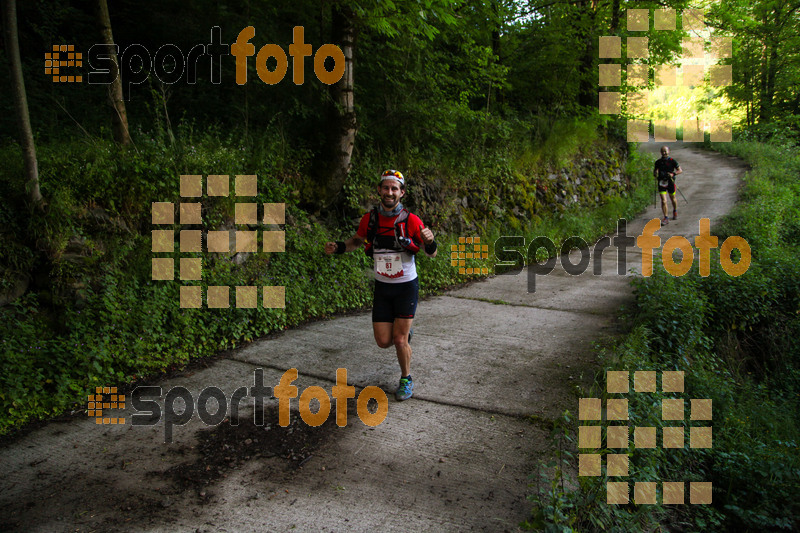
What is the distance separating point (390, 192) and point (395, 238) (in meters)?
0.41

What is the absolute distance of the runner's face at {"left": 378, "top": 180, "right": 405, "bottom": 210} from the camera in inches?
173

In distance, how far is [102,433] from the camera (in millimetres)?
3943

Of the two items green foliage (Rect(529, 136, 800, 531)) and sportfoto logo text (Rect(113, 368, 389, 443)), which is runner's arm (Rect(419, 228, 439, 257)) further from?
green foliage (Rect(529, 136, 800, 531))

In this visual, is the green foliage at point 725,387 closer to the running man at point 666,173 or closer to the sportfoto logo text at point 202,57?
the running man at point 666,173

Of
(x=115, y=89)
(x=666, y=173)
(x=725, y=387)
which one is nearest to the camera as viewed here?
(x=725, y=387)

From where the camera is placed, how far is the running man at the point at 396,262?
14.5 ft

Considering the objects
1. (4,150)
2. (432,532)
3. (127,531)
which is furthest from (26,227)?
(432,532)

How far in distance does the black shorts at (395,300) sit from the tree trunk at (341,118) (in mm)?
3939

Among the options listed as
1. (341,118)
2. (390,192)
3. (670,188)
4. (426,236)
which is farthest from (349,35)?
(670,188)

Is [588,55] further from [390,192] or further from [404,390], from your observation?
[404,390]

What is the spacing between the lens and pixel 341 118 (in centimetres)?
777

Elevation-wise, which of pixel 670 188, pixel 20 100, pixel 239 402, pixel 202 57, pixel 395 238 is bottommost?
pixel 239 402

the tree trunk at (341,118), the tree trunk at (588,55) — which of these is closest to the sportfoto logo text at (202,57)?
the tree trunk at (341,118)

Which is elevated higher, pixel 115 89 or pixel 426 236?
pixel 115 89
